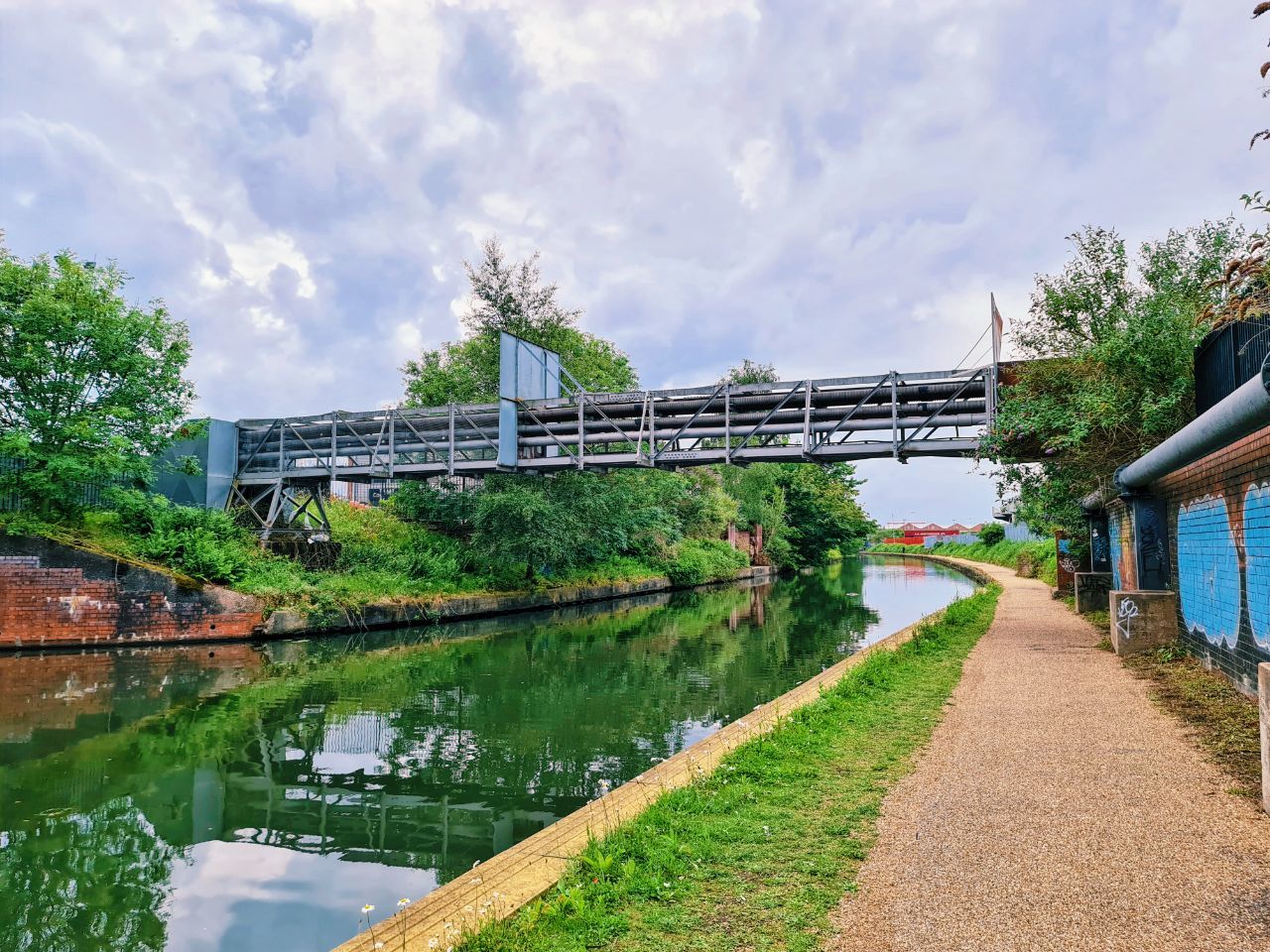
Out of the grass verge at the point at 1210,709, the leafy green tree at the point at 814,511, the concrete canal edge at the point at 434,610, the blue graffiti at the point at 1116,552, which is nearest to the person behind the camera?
the grass verge at the point at 1210,709

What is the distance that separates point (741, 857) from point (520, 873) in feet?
3.83

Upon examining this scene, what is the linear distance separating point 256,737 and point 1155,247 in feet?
53.9

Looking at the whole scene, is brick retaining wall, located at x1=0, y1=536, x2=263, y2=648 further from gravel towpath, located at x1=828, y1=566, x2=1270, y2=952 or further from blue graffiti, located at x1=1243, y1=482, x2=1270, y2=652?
blue graffiti, located at x1=1243, y1=482, x2=1270, y2=652

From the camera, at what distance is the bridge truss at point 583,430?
18.2 meters

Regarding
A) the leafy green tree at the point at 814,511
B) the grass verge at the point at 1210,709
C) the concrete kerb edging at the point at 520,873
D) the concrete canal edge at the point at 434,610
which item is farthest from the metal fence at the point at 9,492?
the leafy green tree at the point at 814,511

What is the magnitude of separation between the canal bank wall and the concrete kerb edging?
13.4 meters

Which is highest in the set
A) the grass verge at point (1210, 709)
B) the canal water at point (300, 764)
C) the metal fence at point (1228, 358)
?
the metal fence at point (1228, 358)

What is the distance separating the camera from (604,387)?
1251 inches

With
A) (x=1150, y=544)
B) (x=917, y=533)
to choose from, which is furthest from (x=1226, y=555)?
(x=917, y=533)

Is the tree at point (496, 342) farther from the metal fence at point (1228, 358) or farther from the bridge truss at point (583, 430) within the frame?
the metal fence at point (1228, 358)

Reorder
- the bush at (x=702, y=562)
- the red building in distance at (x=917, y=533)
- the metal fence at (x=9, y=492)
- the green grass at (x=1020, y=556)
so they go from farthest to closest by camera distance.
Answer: the red building in distance at (x=917, y=533)
the bush at (x=702, y=562)
the green grass at (x=1020, y=556)
the metal fence at (x=9, y=492)

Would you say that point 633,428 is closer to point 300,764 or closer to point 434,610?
point 434,610

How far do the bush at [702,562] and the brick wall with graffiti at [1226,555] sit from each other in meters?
26.3

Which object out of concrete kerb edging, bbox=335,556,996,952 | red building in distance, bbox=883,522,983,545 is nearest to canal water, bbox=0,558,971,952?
concrete kerb edging, bbox=335,556,996,952
